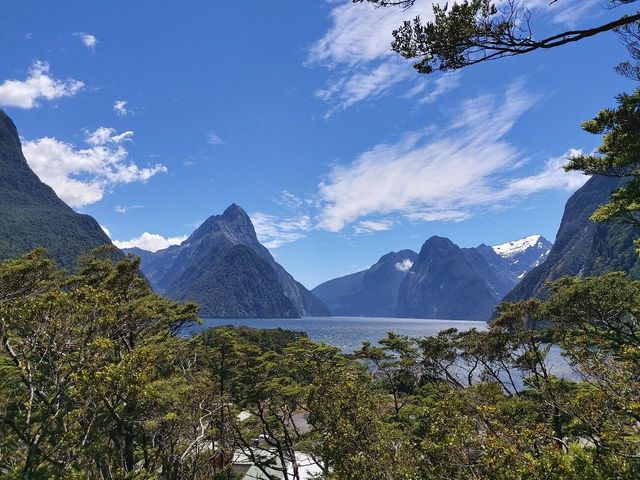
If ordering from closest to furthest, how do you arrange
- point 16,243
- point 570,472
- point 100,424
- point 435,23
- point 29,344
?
1. point 570,472
2. point 435,23
3. point 29,344
4. point 100,424
5. point 16,243

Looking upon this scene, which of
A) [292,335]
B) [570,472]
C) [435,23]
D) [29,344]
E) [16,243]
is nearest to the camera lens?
Result: [570,472]

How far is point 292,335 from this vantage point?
300ft

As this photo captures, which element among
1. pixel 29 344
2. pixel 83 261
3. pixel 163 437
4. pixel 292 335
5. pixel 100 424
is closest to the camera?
pixel 29 344

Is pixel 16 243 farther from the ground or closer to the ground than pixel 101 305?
farther from the ground

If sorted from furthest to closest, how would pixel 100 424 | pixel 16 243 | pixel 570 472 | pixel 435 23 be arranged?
pixel 16 243 < pixel 100 424 < pixel 435 23 < pixel 570 472

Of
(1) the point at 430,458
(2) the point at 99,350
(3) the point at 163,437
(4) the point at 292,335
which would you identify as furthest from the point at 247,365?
(4) the point at 292,335

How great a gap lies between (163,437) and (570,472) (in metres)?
14.5

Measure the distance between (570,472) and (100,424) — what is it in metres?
13.0

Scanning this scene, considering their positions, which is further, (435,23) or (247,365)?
(247,365)

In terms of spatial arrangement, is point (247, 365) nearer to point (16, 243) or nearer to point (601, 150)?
point (601, 150)

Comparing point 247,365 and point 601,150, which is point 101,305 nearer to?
point 247,365

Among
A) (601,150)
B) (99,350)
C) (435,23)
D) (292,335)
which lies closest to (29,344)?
(99,350)

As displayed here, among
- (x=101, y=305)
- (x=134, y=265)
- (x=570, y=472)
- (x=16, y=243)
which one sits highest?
(x=16, y=243)

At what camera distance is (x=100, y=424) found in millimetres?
12727
